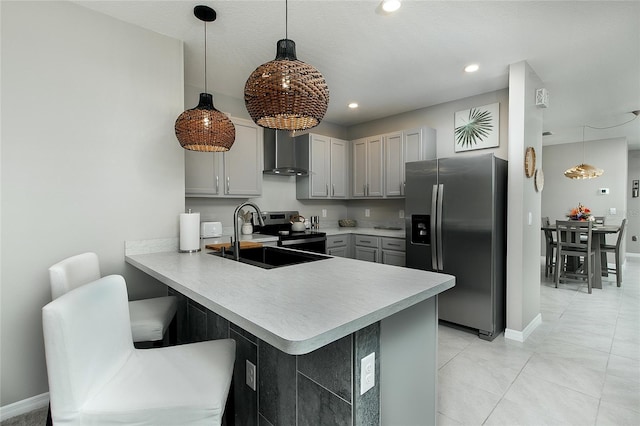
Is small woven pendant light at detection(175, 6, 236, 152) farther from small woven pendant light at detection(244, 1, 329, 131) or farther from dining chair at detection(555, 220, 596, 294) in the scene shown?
dining chair at detection(555, 220, 596, 294)

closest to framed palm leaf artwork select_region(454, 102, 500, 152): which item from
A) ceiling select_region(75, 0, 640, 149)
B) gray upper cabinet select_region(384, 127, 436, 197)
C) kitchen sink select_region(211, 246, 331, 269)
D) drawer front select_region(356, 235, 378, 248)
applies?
ceiling select_region(75, 0, 640, 149)

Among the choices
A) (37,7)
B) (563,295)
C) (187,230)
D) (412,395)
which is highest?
(37,7)

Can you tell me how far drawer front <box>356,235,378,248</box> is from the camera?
4.07 m

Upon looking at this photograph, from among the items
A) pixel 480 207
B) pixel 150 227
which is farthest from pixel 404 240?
pixel 150 227

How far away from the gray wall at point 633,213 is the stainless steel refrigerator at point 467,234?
6.56 meters

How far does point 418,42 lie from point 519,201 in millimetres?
1722

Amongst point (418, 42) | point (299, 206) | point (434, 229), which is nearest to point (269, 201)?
point (299, 206)

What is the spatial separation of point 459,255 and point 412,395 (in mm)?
1914

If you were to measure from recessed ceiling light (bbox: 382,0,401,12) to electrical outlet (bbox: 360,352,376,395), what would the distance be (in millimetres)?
2080

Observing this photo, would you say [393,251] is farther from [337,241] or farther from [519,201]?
[519,201]

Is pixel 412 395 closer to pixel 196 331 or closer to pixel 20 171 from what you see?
pixel 196 331

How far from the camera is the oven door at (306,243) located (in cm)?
357

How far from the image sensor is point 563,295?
4289 millimetres

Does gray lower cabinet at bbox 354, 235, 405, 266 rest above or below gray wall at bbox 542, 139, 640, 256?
below
